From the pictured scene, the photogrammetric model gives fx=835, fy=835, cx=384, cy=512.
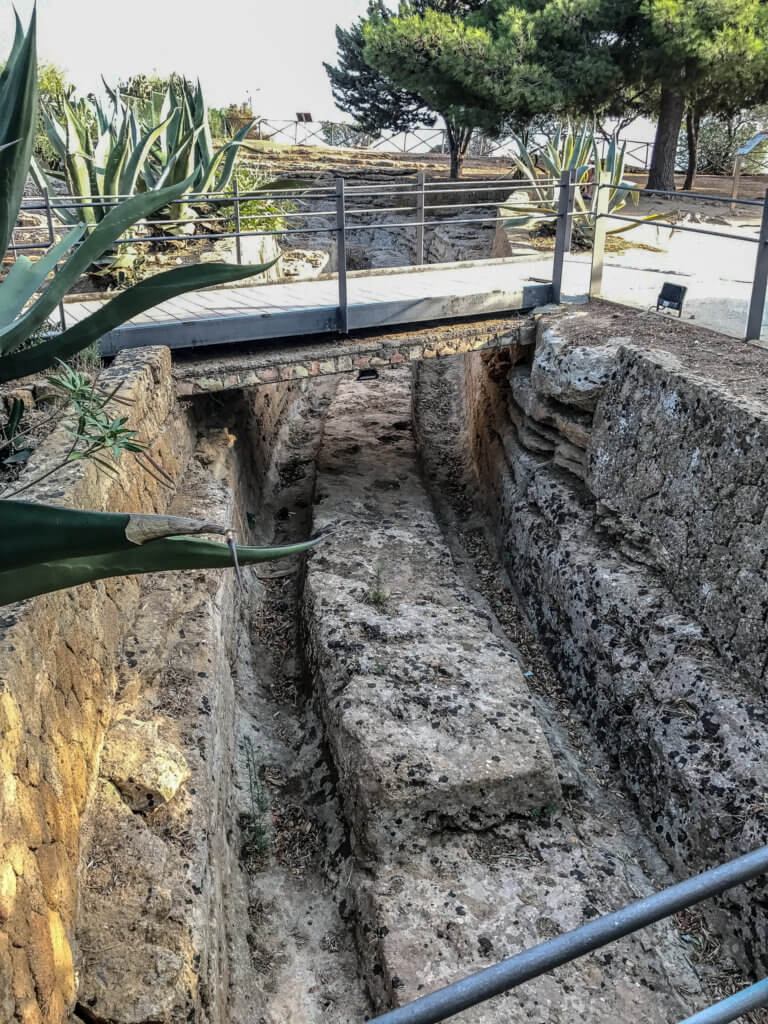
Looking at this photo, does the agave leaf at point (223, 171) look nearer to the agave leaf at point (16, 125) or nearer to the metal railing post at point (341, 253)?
the metal railing post at point (341, 253)

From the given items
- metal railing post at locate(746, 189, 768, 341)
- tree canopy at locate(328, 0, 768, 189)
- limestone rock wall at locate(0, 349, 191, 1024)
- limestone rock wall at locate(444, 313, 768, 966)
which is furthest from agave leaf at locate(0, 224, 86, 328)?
tree canopy at locate(328, 0, 768, 189)

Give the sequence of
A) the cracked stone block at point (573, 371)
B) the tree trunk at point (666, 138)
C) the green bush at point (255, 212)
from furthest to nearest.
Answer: the tree trunk at point (666, 138) → the green bush at point (255, 212) → the cracked stone block at point (573, 371)

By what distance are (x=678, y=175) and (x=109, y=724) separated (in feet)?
62.8

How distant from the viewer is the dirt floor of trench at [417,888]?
323 centimetres

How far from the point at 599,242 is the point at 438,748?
14.9ft

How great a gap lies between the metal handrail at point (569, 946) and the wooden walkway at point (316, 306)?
5063 mm

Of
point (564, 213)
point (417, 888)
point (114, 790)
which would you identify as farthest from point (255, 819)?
point (564, 213)

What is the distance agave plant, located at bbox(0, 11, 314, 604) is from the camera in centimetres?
139

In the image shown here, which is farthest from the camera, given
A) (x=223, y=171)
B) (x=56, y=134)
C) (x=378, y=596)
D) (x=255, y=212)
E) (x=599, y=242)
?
(x=255, y=212)

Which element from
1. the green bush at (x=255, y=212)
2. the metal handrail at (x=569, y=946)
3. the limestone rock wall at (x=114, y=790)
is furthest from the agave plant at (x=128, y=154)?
the metal handrail at (x=569, y=946)

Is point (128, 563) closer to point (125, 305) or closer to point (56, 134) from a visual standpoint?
point (125, 305)

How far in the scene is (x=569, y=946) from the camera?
101 cm

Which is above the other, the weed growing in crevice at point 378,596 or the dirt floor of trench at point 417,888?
the weed growing in crevice at point 378,596

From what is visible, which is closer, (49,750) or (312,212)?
(49,750)
